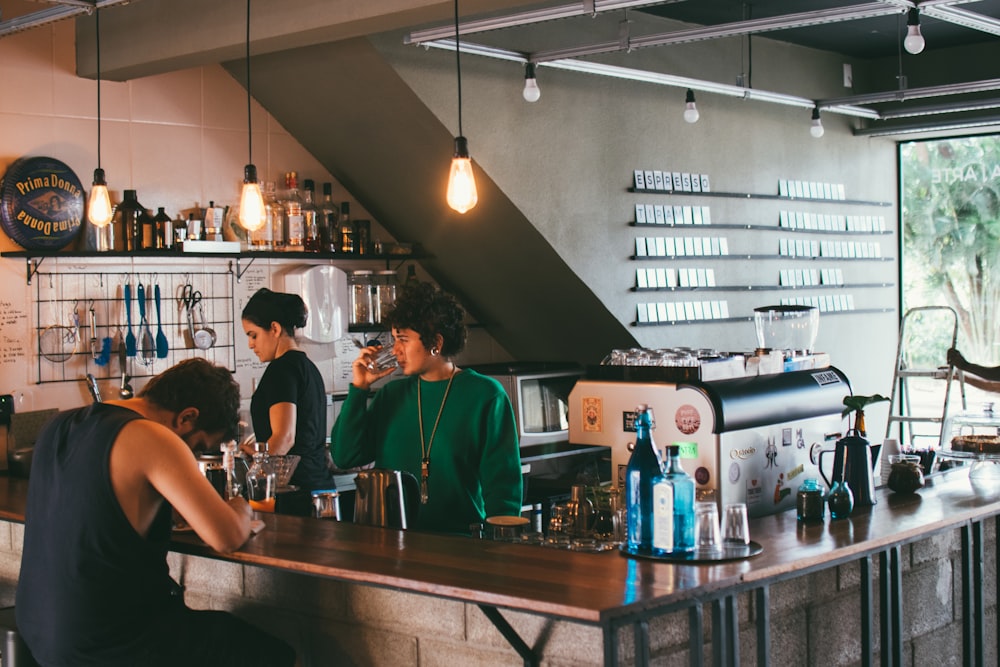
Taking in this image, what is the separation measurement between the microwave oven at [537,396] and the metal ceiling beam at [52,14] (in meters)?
2.55

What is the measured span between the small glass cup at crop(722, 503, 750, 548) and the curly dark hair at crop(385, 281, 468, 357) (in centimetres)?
103

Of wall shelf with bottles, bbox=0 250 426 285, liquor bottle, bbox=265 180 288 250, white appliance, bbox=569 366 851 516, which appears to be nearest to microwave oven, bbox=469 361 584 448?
wall shelf with bottles, bbox=0 250 426 285

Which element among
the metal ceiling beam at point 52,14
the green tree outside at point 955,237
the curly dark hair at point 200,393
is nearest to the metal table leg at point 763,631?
the curly dark hair at point 200,393

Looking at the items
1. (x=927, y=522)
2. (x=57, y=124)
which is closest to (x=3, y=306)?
(x=57, y=124)

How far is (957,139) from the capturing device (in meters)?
7.77

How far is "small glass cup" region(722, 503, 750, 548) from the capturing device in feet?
9.20

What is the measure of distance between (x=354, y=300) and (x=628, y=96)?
171cm

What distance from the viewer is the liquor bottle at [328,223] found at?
19.1 ft

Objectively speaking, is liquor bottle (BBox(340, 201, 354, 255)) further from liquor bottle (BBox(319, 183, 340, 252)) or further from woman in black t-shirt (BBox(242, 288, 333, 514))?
woman in black t-shirt (BBox(242, 288, 333, 514))

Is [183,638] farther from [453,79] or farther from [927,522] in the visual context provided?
[453,79]

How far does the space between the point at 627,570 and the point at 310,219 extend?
3532mm

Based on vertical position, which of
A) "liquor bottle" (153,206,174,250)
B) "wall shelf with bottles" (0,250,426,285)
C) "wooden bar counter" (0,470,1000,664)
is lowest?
"wooden bar counter" (0,470,1000,664)

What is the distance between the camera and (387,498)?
3277mm

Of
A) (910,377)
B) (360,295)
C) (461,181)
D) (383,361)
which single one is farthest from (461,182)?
(910,377)
